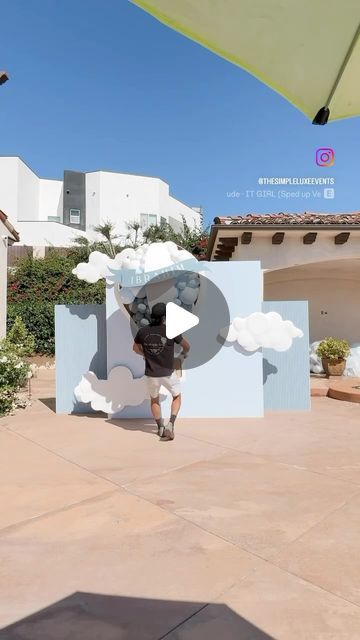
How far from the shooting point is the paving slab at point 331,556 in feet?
7.30

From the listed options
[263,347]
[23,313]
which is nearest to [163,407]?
[263,347]

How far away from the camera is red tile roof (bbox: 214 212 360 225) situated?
925cm

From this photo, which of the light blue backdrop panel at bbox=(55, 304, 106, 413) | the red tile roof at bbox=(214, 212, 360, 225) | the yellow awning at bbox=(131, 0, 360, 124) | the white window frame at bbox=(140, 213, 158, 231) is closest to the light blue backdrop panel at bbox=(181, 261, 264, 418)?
the light blue backdrop panel at bbox=(55, 304, 106, 413)

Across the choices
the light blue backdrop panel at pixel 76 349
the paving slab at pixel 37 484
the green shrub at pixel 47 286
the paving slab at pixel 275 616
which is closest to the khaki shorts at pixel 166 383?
the paving slab at pixel 37 484

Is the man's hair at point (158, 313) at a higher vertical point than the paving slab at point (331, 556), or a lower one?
higher

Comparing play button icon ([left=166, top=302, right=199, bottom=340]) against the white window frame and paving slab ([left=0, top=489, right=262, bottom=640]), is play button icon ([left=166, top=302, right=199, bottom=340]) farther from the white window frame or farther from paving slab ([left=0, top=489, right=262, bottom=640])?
the white window frame

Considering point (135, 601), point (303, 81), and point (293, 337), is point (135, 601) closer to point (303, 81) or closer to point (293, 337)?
point (303, 81)

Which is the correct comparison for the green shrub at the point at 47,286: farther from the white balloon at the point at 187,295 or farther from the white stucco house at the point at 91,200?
the white balloon at the point at 187,295

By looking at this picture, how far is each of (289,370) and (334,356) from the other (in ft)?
12.6

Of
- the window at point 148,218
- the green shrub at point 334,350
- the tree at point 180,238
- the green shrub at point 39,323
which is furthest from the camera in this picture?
the window at point 148,218

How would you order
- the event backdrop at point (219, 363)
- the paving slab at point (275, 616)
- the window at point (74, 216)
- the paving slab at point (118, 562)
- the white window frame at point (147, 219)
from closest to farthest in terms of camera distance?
1. the paving slab at point (275, 616)
2. the paving slab at point (118, 562)
3. the event backdrop at point (219, 363)
4. the window at point (74, 216)
5. the white window frame at point (147, 219)

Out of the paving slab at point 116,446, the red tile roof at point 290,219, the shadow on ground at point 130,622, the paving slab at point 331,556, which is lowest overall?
the shadow on ground at point 130,622

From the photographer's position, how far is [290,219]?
938 centimetres

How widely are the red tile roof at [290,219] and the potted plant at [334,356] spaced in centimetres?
278
